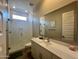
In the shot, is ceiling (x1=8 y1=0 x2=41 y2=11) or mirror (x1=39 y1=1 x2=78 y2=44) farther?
ceiling (x1=8 y1=0 x2=41 y2=11)

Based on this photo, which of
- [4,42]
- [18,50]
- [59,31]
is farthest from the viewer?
[18,50]

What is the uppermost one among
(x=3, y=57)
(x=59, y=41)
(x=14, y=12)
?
(x=14, y=12)

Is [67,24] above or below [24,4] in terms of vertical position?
below

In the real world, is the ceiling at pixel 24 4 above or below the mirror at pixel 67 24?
above

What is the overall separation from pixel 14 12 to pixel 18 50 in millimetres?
1899

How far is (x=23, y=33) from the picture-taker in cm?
Answer: 503

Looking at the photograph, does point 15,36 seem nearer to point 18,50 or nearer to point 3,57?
point 18,50

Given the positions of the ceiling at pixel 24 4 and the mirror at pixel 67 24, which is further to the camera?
the ceiling at pixel 24 4

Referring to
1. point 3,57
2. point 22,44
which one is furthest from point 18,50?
point 3,57

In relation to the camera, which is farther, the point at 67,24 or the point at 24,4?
the point at 24,4

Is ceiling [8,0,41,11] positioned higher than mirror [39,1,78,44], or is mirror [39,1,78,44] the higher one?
ceiling [8,0,41,11]

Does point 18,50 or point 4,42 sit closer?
point 4,42

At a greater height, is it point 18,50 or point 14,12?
point 14,12

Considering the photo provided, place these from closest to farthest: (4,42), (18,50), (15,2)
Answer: (4,42) < (15,2) < (18,50)
